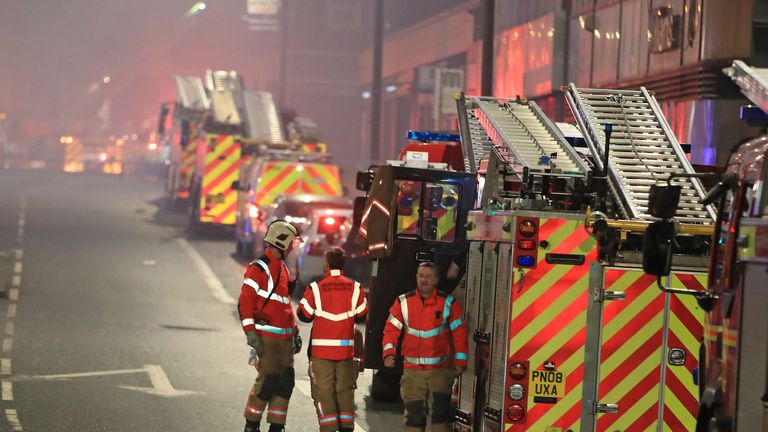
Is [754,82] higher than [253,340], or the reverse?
[754,82]

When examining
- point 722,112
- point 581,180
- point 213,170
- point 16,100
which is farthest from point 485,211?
point 16,100

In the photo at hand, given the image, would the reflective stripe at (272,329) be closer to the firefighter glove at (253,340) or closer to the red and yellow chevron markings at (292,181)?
the firefighter glove at (253,340)

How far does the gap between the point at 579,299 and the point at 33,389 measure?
675 centimetres

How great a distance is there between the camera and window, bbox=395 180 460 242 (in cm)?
1281

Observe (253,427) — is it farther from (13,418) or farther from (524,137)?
(524,137)

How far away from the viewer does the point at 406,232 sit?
42.8 feet

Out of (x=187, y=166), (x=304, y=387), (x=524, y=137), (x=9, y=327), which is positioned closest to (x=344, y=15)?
(x=187, y=166)

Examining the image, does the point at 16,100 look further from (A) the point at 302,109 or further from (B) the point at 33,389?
(B) the point at 33,389

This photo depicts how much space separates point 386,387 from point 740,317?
777cm

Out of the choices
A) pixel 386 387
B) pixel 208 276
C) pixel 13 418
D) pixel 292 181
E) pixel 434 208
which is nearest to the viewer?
pixel 13 418

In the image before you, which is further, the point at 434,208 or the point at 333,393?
the point at 434,208

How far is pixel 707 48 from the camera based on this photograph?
77.3 ft

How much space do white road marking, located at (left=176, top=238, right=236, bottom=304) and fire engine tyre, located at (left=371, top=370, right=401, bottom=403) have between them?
8182mm

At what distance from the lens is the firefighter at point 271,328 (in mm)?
10805
